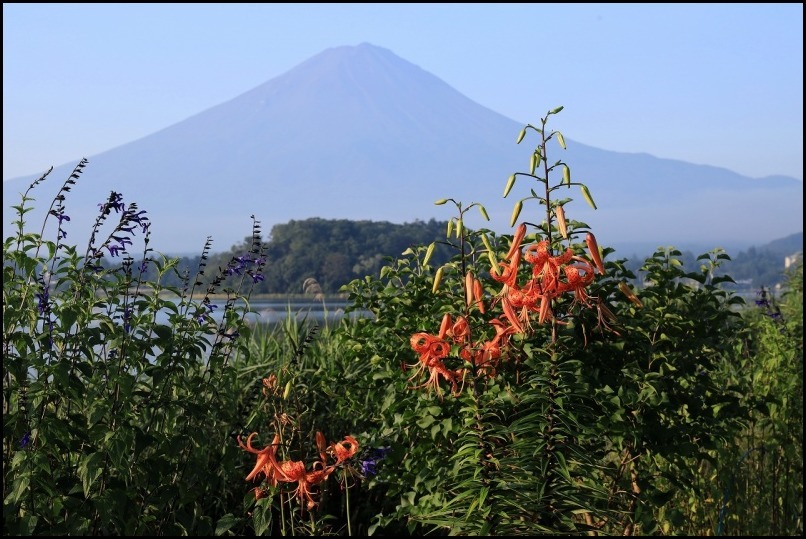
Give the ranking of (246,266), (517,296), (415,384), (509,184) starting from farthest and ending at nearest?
(246,266), (415,384), (509,184), (517,296)

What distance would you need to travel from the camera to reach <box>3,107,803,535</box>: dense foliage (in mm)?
3426

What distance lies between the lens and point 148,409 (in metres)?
3.70

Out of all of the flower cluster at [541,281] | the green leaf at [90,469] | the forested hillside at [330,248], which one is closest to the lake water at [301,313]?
the green leaf at [90,469]

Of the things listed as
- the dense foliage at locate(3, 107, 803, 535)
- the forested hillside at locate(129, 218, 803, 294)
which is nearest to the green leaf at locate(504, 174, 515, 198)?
the dense foliage at locate(3, 107, 803, 535)

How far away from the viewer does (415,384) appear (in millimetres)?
4086

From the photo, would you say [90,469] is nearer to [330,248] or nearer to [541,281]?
[541,281]

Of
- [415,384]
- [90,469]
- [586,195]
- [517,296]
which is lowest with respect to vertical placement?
[90,469]

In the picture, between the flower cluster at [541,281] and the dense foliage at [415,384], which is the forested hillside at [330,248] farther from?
the flower cluster at [541,281]

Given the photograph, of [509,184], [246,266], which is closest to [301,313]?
[246,266]

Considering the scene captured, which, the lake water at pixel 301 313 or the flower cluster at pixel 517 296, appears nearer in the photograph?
the flower cluster at pixel 517 296

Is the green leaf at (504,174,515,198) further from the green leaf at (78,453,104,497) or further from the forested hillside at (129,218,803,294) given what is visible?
the forested hillside at (129,218,803,294)

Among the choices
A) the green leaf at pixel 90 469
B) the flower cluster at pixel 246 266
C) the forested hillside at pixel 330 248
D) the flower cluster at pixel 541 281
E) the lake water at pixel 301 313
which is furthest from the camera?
the forested hillside at pixel 330 248

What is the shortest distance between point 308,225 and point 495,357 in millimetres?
22117

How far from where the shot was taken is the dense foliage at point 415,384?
3426mm
